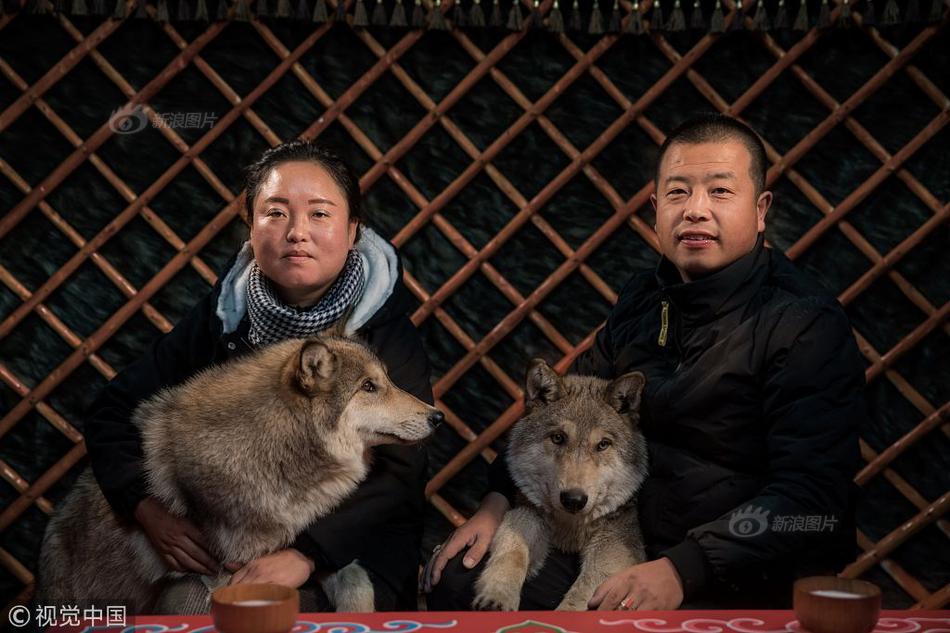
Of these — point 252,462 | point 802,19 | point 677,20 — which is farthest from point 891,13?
point 252,462

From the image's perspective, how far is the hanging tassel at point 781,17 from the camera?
213cm

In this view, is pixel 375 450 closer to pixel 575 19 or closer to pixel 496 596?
pixel 496 596

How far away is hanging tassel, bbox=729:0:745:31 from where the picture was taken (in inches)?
84.9

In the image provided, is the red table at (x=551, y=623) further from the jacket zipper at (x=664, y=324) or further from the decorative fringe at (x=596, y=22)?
the decorative fringe at (x=596, y=22)

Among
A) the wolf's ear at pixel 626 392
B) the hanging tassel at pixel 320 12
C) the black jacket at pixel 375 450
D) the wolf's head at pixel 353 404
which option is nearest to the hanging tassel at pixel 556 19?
the hanging tassel at pixel 320 12

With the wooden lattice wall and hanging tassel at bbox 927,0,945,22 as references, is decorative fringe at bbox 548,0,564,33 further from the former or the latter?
hanging tassel at bbox 927,0,945,22

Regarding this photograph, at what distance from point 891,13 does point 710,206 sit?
3.43ft

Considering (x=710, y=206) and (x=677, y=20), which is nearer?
(x=710, y=206)

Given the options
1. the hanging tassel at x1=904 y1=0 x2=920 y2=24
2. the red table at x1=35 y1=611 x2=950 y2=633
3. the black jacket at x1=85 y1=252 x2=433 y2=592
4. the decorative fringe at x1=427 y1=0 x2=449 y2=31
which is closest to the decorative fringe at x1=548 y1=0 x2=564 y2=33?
the decorative fringe at x1=427 y1=0 x2=449 y2=31

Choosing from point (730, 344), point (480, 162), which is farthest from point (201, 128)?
point (730, 344)

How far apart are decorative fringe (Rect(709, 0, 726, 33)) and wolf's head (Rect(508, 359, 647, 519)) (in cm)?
105

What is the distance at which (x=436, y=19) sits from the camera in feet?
7.18

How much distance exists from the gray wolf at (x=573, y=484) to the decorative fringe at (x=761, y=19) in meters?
1.09

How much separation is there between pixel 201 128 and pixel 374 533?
126 cm
